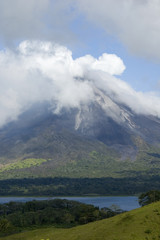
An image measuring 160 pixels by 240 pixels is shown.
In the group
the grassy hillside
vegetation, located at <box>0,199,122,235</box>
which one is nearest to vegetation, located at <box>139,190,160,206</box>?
vegetation, located at <box>0,199,122,235</box>

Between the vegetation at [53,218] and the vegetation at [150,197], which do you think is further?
the vegetation at [53,218]

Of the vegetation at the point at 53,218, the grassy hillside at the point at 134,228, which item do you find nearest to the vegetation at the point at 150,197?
the vegetation at the point at 53,218

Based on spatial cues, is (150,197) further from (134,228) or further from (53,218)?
(134,228)

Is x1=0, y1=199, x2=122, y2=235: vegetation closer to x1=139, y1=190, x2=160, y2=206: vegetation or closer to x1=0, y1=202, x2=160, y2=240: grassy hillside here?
x1=139, y1=190, x2=160, y2=206: vegetation

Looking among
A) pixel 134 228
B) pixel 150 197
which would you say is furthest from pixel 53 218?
pixel 134 228

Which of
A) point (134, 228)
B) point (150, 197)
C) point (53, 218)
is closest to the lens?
point (134, 228)

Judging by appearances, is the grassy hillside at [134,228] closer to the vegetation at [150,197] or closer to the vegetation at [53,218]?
the vegetation at [150,197]

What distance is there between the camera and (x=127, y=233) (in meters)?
43.7

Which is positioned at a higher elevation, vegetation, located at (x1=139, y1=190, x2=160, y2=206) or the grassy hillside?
vegetation, located at (x1=139, y1=190, x2=160, y2=206)

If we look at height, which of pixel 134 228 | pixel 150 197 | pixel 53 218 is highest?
pixel 150 197

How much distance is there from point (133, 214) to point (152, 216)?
427 cm

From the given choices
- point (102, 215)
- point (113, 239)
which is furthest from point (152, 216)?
point (102, 215)

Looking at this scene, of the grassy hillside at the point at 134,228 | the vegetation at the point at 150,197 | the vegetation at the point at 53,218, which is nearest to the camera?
the grassy hillside at the point at 134,228

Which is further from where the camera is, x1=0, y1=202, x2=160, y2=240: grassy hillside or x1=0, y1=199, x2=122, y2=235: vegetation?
x1=0, y1=199, x2=122, y2=235: vegetation
